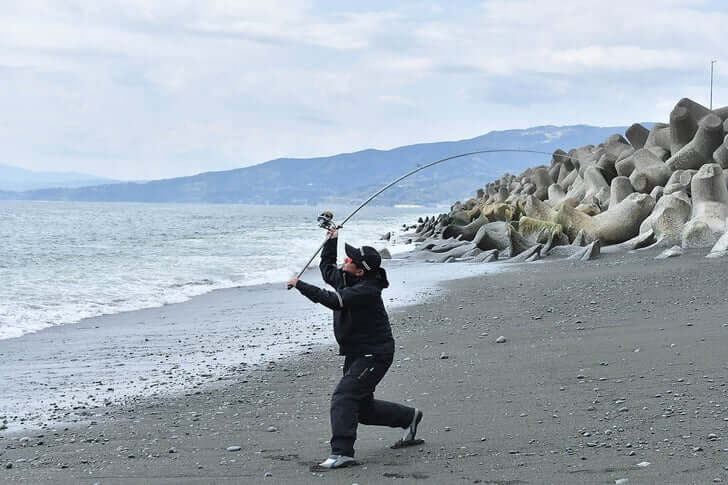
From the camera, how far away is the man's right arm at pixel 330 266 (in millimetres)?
6076

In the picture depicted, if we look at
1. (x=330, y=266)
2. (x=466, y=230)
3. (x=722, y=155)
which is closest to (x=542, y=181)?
(x=466, y=230)

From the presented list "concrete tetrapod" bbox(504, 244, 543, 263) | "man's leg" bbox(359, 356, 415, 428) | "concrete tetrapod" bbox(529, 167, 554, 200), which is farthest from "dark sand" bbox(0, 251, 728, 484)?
"concrete tetrapod" bbox(529, 167, 554, 200)

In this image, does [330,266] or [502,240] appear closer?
[330,266]

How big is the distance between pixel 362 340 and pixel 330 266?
0.55 metres

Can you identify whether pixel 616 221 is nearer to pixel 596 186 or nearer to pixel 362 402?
pixel 596 186

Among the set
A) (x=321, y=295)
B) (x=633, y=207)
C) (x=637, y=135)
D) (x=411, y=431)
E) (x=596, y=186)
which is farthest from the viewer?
(x=637, y=135)

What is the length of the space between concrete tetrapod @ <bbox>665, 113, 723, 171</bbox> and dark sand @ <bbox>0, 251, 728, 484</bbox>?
13.6 m

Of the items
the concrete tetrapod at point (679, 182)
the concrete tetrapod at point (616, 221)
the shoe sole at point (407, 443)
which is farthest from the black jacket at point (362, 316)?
the concrete tetrapod at point (616, 221)

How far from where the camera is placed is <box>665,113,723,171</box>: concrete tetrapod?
23.4 meters

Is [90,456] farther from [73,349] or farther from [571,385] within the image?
[73,349]

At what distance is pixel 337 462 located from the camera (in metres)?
5.49

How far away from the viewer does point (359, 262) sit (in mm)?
5871

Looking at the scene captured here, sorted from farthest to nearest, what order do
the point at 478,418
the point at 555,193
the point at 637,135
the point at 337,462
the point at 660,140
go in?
the point at 555,193, the point at 637,135, the point at 660,140, the point at 478,418, the point at 337,462

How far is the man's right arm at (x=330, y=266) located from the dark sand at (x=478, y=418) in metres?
1.04
